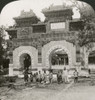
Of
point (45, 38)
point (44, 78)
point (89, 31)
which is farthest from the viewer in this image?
point (45, 38)

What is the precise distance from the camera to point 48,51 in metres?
7.07

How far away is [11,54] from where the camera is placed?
6.05 meters

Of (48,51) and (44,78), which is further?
(48,51)

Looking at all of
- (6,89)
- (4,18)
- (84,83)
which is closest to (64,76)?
(84,83)

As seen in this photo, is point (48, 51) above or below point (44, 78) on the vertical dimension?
above

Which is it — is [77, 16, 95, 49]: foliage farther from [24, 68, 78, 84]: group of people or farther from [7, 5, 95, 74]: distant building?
[7, 5, 95, 74]: distant building

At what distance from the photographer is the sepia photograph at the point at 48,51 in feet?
14.4

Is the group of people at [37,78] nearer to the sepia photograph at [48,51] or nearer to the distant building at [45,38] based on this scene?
the sepia photograph at [48,51]

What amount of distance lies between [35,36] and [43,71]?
0.93 metres

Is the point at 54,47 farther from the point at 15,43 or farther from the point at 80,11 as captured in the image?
the point at 80,11

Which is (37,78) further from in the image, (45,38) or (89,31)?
(89,31)

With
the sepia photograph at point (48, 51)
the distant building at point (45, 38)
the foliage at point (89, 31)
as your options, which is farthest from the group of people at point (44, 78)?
the foliage at point (89, 31)

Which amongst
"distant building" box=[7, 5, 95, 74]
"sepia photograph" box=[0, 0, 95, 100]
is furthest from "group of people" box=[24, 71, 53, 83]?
Answer: "distant building" box=[7, 5, 95, 74]

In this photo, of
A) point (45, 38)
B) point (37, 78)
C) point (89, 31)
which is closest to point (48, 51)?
point (45, 38)
